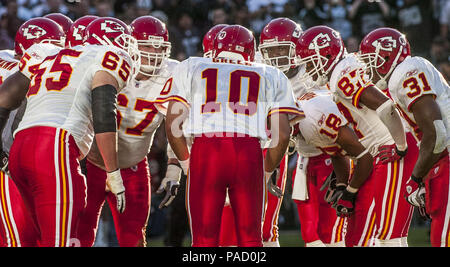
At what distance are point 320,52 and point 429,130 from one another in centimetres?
168

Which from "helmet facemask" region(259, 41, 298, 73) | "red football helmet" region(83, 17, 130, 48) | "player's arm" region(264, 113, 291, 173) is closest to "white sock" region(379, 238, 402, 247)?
"player's arm" region(264, 113, 291, 173)

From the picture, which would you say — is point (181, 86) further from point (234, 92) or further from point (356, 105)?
point (356, 105)

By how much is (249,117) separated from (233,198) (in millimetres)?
551

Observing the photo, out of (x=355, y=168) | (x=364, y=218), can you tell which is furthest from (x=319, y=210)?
(x=355, y=168)

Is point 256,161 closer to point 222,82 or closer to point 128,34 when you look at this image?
point 222,82

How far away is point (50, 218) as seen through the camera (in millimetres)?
4129

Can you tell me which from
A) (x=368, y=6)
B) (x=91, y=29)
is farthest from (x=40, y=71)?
(x=368, y=6)

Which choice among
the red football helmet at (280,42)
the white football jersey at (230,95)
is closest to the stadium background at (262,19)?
the red football helmet at (280,42)

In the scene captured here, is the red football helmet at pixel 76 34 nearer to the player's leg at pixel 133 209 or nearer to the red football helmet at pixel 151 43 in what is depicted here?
the red football helmet at pixel 151 43

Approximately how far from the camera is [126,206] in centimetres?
578

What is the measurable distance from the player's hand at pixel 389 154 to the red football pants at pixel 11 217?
9.52 ft

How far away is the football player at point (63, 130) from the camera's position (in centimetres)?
417

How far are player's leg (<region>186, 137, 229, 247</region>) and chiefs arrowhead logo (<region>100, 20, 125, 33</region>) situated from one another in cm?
125

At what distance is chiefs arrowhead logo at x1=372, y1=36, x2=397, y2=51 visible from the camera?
5.71 metres
